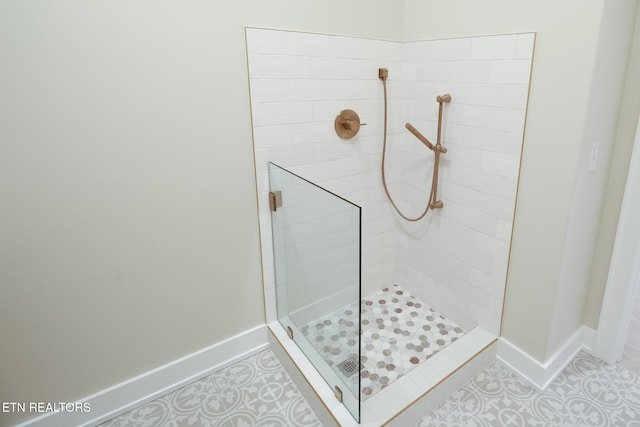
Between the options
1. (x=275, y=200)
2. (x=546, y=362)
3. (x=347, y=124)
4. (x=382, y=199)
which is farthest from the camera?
(x=382, y=199)

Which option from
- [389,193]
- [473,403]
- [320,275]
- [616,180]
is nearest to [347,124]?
[389,193]

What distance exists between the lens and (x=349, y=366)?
157cm

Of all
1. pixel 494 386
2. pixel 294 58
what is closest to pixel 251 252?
pixel 294 58

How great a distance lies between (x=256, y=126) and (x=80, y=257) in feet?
3.21

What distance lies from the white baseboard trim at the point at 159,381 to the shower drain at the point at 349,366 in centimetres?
70

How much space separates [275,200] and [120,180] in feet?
2.41

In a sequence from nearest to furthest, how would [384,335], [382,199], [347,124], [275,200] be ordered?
[275,200] < [347,124] < [384,335] < [382,199]

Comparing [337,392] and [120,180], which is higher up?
[120,180]

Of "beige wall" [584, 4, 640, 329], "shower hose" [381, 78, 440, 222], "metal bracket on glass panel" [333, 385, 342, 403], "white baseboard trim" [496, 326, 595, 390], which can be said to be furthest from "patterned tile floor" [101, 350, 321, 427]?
"beige wall" [584, 4, 640, 329]

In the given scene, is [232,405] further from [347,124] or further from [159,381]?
[347,124]

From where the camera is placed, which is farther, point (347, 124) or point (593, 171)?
point (347, 124)

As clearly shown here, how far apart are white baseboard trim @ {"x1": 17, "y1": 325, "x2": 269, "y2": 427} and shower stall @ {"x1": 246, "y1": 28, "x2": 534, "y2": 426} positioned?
194 mm

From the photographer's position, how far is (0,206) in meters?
1.36

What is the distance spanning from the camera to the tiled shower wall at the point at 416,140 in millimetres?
1770
